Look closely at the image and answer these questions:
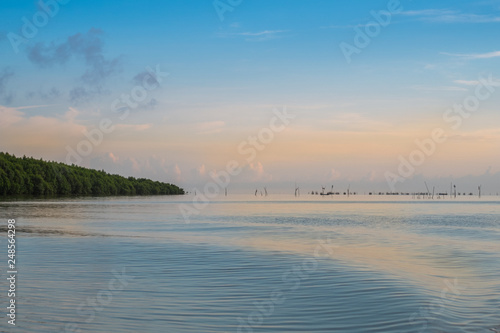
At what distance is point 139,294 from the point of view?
1231 cm

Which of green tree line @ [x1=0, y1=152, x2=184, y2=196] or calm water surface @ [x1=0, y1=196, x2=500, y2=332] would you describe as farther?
green tree line @ [x1=0, y1=152, x2=184, y2=196]

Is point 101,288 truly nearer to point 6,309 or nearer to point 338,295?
point 6,309

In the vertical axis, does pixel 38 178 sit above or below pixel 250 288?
above

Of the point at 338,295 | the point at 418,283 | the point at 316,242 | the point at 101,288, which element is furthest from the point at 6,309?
the point at 316,242

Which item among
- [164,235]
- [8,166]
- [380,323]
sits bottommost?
[380,323]

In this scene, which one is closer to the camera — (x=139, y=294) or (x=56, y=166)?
(x=139, y=294)

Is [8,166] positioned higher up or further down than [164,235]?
higher up

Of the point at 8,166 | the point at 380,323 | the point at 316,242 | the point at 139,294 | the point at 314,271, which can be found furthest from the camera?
the point at 8,166

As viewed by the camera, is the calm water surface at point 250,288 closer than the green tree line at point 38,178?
Yes

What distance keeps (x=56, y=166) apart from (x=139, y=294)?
563 feet

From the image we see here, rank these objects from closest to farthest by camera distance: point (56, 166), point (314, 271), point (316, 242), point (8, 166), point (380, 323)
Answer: point (380, 323) → point (314, 271) → point (316, 242) → point (8, 166) → point (56, 166)

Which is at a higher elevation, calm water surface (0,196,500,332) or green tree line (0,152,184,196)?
green tree line (0,152,184,196)

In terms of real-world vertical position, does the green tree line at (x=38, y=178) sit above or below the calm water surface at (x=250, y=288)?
above

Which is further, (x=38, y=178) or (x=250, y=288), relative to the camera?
(x=38, y=178)
